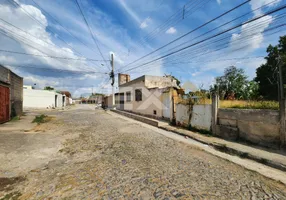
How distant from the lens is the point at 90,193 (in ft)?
8.13

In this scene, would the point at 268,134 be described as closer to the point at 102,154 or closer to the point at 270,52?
the point at 102,154

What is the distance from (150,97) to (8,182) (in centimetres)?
1066

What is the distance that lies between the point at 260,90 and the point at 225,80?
18.5ft

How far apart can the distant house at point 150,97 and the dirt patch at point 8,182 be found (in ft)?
26.5

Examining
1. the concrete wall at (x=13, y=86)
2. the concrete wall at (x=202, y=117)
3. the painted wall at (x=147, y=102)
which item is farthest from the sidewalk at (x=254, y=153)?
the concrete wall at (x=13, y=86)

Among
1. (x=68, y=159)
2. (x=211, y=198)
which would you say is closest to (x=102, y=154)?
(x=68, y=159)

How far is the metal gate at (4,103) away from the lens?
9.30 metres

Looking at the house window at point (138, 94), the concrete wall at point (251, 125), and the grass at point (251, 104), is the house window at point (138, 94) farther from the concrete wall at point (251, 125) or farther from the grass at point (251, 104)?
the concrete wall at point (251, 125)

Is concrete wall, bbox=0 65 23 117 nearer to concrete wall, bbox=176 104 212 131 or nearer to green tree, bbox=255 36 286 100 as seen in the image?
concrete wall, bbox=176 104 212 131

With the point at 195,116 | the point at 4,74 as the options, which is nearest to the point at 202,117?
the point at 195,116

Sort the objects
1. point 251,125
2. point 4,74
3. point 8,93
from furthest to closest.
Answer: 1. point 8,93
2. point 4,74
3. point 251,125

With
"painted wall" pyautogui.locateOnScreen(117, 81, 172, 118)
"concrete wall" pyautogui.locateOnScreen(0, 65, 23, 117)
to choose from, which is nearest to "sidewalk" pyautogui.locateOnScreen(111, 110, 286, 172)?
"painted wall" pyautogui.locateOnScreen(117, 81, 172, 118)

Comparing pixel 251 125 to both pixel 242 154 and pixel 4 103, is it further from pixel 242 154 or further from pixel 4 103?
pixel 4 103

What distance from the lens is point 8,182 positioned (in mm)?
2840
